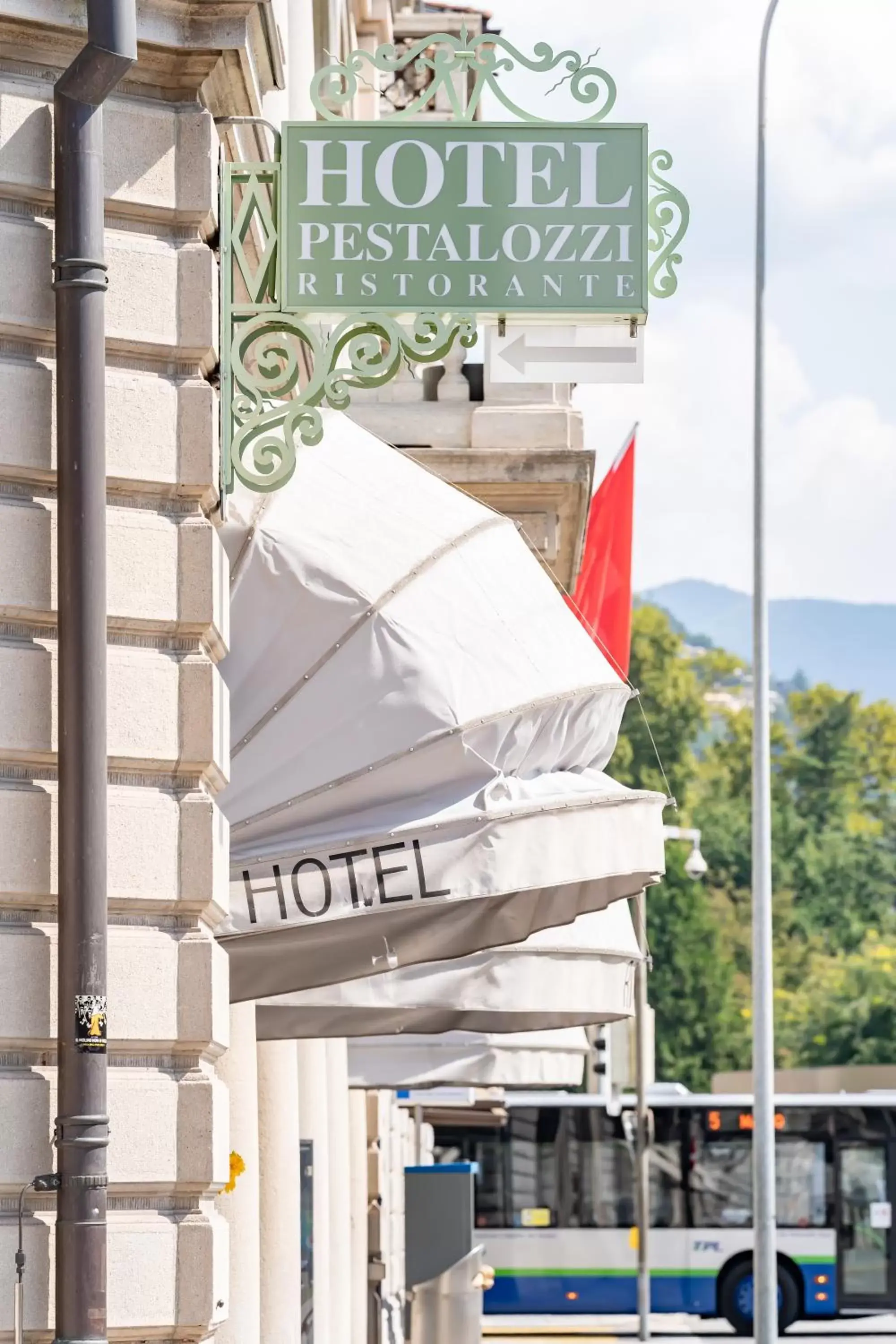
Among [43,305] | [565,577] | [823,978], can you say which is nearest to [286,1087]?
[43,305]

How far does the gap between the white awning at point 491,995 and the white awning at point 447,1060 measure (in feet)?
11.5

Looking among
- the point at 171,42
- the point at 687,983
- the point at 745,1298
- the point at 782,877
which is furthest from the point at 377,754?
the point at 782,877

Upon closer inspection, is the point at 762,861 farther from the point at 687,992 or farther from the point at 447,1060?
the point at 687,992

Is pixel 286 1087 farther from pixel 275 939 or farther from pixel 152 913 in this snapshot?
pixel 152 913

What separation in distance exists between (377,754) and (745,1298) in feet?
86.7

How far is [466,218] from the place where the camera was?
7688mm

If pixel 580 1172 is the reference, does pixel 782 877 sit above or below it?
above

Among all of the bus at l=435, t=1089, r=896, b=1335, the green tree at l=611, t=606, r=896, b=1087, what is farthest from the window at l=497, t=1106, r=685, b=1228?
the green tree at l=611, t=606, r=896, b=1087

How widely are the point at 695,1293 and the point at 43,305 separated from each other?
28628 mm

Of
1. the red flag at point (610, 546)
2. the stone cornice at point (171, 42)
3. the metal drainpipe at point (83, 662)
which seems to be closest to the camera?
the metal drainpipe at point (83, 662)

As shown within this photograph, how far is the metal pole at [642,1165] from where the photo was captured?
100 ft

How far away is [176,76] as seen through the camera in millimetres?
7070

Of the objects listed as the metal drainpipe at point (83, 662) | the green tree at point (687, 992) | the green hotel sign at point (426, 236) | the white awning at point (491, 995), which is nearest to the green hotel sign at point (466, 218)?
the green hotel sign at point (426, 236)

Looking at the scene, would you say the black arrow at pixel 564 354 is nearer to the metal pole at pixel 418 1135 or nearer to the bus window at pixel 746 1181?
the metal pole at pixel 418 1135
